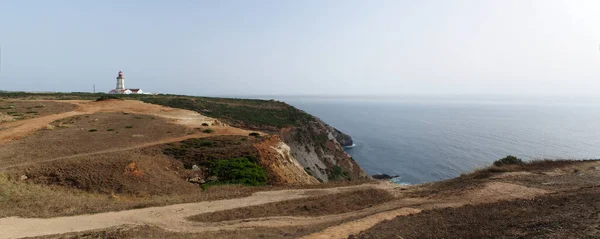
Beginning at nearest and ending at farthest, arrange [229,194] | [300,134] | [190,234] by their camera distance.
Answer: [190,234]
[229,194]
[300,134]

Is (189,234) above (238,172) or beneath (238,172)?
above

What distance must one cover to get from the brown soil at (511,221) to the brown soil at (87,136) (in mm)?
21242

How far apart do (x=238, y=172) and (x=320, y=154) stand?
3009cm

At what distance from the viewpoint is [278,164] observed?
26.3 metres

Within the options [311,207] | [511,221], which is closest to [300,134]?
[311,207]

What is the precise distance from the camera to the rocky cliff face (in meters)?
45.2

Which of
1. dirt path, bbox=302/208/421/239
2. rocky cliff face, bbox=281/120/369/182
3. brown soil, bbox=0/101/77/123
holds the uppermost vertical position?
brown soil, bbox=0/101/77/123

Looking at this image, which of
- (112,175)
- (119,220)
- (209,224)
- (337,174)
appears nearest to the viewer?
(209,224)

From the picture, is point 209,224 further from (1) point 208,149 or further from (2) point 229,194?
(1) point 208,149

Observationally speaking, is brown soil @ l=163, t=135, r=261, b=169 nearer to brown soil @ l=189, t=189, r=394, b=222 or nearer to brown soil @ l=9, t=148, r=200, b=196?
brown soil @ l=9, t=148, r=200, b=196

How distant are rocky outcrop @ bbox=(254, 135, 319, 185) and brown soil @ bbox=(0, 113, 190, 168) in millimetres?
8738

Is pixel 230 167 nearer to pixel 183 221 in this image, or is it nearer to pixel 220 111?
pixel 183 221

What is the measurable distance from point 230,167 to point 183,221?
10344mm

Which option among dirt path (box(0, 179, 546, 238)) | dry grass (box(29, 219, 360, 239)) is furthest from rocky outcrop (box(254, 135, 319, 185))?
dry grass (box(29, 219, 360, 239))
